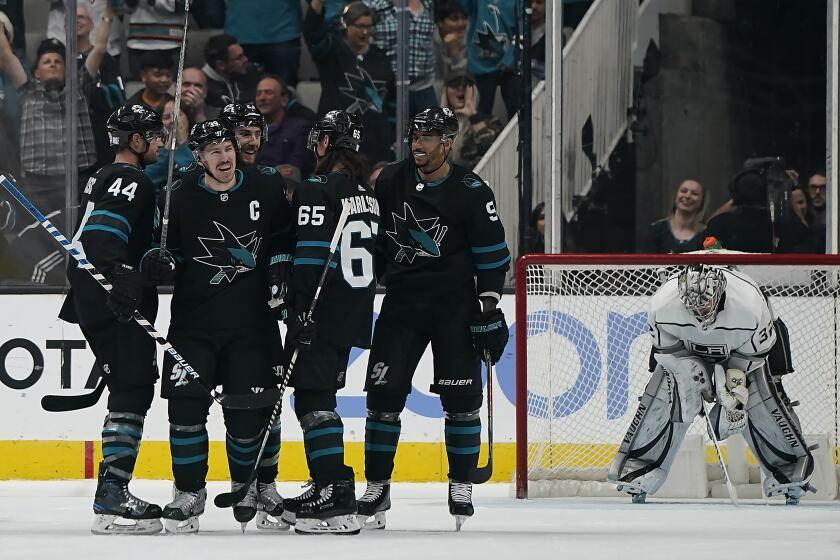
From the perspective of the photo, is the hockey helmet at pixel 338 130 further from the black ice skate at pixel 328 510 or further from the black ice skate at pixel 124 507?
the black ice skate at pixel 124 507

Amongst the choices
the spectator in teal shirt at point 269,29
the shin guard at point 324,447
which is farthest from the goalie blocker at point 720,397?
the spectator in teal shirt at point 269,29

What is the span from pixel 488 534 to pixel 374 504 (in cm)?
37

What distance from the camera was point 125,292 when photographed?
4.54 meters

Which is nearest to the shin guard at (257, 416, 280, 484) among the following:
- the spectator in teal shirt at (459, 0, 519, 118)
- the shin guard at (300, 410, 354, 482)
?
the shin guard at (300, 410, 354, 482)

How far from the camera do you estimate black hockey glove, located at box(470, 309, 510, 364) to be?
4.91 meters

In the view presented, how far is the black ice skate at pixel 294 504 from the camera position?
4730 millimetres

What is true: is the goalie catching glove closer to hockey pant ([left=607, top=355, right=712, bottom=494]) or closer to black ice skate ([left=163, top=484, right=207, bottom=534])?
hockey pant ([left=607, top=355, right=712, bottom=494])

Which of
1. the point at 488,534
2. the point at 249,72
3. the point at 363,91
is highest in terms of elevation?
the point at 249,72

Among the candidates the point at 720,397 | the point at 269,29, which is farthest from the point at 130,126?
the point at 269,29

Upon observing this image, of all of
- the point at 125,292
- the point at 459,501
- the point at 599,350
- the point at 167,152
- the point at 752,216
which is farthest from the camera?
the point at 167,152

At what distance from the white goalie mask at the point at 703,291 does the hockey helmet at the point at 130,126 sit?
200cm

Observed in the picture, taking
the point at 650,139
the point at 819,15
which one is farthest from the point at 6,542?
the point at 819,15

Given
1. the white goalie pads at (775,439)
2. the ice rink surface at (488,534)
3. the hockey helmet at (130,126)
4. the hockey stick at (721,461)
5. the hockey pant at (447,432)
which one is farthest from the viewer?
the white goalie pads at (775,439)

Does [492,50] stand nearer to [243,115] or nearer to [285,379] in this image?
[243,115]
